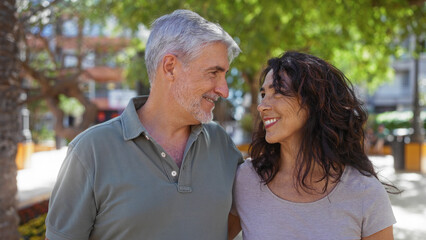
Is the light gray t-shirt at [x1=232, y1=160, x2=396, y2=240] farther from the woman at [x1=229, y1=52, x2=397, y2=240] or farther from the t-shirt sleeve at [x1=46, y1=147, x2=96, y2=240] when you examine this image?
the t-shirt sleeve at [x1=46, y1=147, x2=96, y2=240]

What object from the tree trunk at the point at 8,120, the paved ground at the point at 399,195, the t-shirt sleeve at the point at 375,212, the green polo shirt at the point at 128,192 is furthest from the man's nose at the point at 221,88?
the tree trunk at the point at 8,120

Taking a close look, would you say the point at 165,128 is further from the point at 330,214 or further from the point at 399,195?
the point at 399,195

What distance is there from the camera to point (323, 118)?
7.63 feet

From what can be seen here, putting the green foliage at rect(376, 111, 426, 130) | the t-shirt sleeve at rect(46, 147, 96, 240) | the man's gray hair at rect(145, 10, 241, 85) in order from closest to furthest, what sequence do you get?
the t-shirt sleeve at rect(46, 147, 96, 240)
the man's gray hair at rect(145, 10, 241, 85)
the green foliage at rect(376, 111, 426, 130)

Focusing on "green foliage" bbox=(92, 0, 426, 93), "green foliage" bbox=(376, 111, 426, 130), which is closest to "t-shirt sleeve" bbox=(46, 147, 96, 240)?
"green foliage" bbox=(92, 0, 426, 93)

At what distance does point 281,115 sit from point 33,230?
14.9 ft

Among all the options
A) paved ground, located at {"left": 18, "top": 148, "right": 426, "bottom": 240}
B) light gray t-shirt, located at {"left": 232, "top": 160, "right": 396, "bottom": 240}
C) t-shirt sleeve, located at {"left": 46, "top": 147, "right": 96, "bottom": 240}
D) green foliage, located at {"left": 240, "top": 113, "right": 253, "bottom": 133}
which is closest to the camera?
t-shirt sleeve, located at {"left": 46, "top": 147, "right": 96, "bottom": 240}

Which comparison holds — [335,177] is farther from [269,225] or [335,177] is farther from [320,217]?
[269,225]

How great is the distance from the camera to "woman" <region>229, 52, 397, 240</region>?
6.84ft

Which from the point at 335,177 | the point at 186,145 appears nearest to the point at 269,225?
the point at 335,177

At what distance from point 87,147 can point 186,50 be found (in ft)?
2.38

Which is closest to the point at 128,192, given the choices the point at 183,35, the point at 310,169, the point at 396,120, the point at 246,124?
the point at 183,35

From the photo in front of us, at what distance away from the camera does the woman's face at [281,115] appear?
227 centimetres

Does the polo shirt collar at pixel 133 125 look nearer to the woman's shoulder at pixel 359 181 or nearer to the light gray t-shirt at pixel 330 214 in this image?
the light gray t-shirt at pixel 330 214
